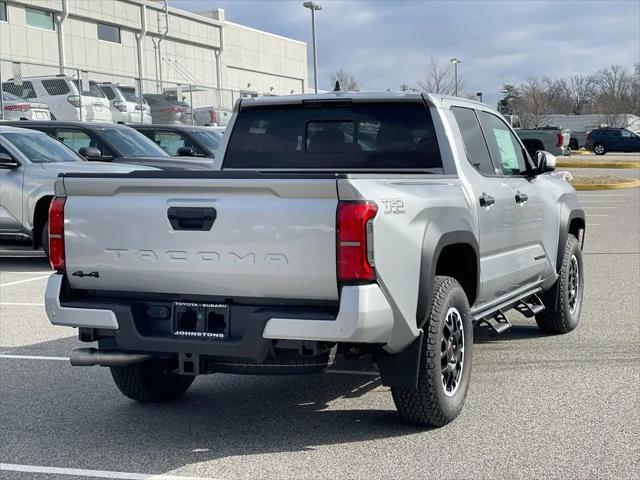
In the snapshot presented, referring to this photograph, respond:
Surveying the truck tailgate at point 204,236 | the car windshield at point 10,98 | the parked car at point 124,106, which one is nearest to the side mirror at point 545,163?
the truck tailgate at point 204,236

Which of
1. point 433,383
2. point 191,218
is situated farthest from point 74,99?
point 433,383

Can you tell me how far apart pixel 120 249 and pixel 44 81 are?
25.7 metres

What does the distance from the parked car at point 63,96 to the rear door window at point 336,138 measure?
23109mm

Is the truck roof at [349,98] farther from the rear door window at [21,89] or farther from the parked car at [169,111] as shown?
the parked car at [169,111]

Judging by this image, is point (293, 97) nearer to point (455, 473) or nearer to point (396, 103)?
point (396, 103)

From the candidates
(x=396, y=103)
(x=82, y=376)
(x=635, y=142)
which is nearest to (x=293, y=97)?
(x=396, y=103)

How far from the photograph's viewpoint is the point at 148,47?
54.8m

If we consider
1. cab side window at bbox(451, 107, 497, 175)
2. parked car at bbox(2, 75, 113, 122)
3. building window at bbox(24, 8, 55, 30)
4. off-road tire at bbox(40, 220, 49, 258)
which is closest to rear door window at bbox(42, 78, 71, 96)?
parked car at bbox(2, 75, 113, 122)

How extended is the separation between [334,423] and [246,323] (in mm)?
1122

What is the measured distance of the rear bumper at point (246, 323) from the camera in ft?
14.4

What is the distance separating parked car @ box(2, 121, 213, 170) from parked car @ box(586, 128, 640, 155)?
41190mm

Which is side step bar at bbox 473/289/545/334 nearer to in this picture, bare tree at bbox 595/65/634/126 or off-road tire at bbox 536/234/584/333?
off-road tire at bbox 536/234/584/333

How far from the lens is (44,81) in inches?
1134

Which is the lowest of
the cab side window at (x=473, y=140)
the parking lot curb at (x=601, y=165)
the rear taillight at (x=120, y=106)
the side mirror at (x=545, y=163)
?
the parking lot curb at (x=601, y=165)
